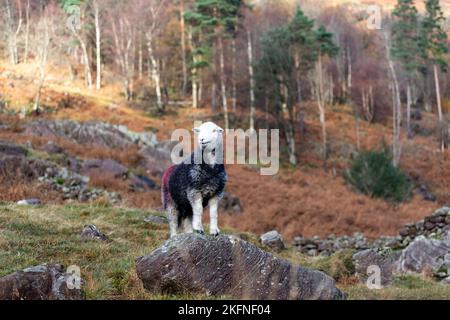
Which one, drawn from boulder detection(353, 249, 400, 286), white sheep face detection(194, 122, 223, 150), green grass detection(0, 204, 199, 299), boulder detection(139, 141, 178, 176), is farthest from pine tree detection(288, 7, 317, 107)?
white sheep face detection(194, 122, 223, 150)

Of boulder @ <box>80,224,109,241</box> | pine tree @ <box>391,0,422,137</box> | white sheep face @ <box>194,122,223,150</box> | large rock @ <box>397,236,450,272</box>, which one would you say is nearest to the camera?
white sheep face @ <box>194,122,223,150</box>

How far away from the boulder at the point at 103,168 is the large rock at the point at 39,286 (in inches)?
592

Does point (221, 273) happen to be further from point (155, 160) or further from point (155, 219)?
point (155, 160)

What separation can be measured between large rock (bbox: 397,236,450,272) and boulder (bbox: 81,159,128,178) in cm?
1256

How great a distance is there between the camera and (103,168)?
21.2m

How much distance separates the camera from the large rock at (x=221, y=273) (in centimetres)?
581

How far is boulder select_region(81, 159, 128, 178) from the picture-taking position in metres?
20.8

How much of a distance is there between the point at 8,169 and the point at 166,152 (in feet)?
36.7

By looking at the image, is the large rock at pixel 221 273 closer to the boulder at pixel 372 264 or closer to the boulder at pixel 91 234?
the boulder at pixel 372 264

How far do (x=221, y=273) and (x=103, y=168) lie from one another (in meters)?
16.1

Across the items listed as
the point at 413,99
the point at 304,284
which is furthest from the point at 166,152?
the point at 413,99

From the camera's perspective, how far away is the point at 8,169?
17594mm

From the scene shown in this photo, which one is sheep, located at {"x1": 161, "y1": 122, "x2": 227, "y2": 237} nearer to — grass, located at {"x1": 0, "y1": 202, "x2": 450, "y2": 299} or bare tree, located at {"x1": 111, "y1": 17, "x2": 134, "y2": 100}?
grass, located at {"x1": 0, "y1": 202, "x2": 450, "y2": 299}

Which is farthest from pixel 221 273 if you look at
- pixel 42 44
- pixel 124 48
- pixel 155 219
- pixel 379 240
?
pixel 124 48
